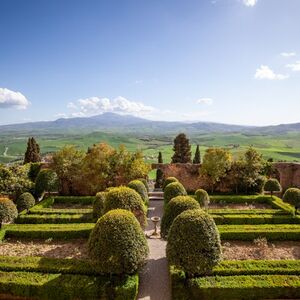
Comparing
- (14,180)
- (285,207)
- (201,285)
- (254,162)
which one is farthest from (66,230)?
(254,162)

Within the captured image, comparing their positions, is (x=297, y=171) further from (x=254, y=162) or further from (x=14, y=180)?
(x=14, y=180)

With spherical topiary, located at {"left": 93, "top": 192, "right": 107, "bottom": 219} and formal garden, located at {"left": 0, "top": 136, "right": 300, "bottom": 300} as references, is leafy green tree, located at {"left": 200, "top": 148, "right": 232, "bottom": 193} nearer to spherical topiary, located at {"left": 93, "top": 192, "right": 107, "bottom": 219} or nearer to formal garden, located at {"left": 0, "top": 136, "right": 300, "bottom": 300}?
formal garden, located at {"left": 0, "top": 136, "right": 300, "bottom": 300}

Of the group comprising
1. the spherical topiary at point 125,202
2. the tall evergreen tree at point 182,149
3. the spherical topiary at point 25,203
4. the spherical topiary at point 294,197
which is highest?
the tall evergreen tree at point 182,149

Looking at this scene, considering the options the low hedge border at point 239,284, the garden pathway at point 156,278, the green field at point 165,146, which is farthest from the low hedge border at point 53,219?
the green field at point 165,146

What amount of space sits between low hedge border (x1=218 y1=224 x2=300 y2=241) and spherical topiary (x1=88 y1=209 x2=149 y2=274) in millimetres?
5913

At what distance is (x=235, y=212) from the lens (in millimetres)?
17297

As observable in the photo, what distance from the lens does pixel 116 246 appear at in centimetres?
942

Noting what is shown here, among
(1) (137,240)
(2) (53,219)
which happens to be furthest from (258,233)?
(2) (53,219)

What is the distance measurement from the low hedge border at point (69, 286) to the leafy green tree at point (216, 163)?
15.9m

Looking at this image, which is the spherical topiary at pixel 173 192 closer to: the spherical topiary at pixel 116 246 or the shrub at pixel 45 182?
the spherical topiary at pixel 116 246

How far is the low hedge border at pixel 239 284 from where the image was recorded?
9.42 metres

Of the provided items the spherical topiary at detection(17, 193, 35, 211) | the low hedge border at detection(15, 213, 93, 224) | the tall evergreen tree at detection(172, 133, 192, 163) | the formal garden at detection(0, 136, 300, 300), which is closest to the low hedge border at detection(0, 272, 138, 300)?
the formal garden at detection(0, 136, 300, 300)

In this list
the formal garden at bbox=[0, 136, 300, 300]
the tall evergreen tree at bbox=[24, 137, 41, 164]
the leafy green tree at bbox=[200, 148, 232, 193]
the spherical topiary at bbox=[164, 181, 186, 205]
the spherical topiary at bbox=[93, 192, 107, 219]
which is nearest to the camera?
the formal garden at bbox=[0, 136, 300, 300]

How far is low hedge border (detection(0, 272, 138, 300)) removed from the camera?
9.33m
